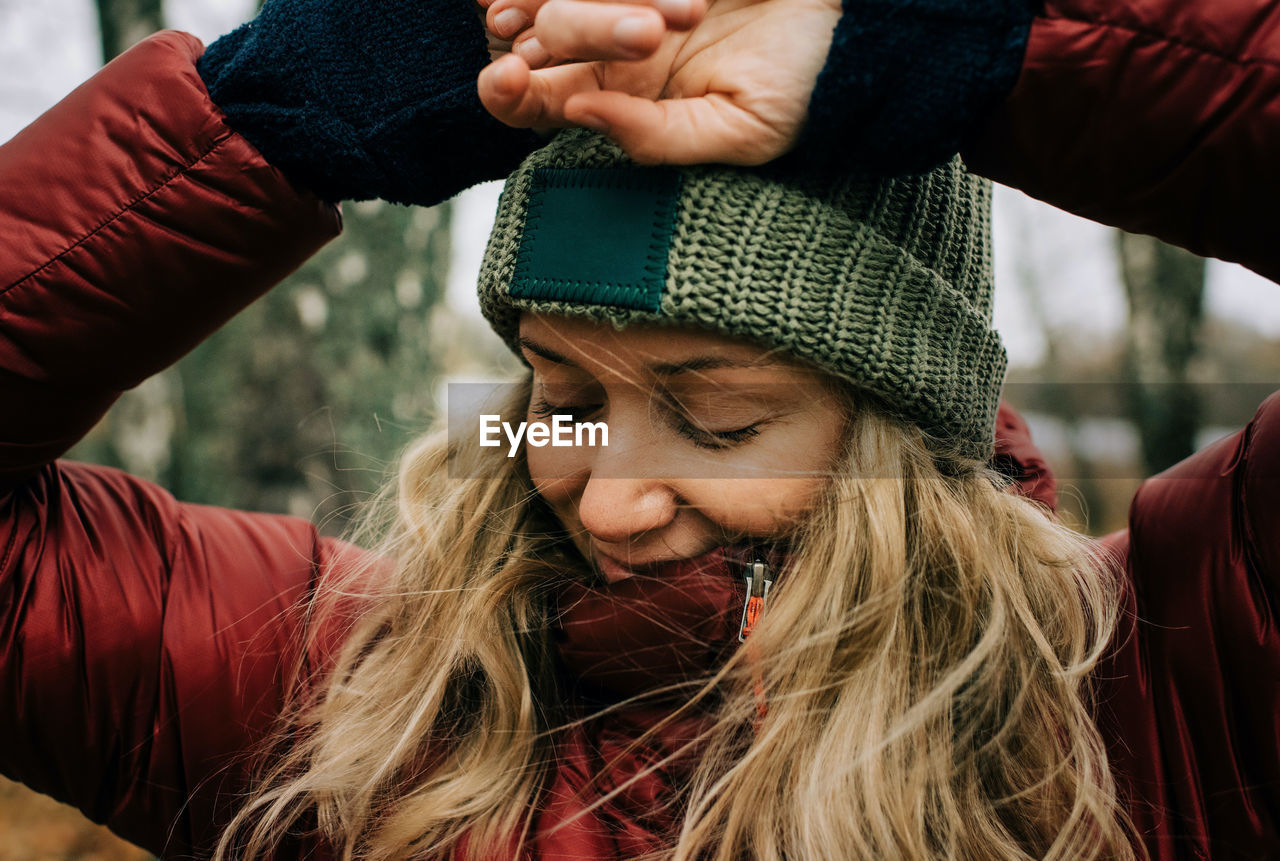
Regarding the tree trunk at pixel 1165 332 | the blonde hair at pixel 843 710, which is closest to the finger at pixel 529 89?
the blonde hair at pixel 843 710

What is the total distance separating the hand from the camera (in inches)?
44.5

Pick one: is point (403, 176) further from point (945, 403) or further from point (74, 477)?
point (945, 403)

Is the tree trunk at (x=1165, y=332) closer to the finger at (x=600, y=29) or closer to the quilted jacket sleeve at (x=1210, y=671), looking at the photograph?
the quilted jacket sleeve at (x=1210, y=671)

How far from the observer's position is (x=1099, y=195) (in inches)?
44.3

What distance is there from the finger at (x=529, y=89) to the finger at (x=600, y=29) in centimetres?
7

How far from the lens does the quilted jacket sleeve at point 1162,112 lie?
102 cm

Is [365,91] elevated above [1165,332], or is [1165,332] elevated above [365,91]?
[365,91]

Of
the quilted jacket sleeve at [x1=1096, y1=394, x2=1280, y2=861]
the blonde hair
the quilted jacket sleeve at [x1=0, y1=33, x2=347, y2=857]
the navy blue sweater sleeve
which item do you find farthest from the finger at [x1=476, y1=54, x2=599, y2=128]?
the quilted jacket sleeve at [x1=1096, y1=394, x2=1280, y2=861]

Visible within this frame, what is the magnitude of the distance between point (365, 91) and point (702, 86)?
65 centimetres

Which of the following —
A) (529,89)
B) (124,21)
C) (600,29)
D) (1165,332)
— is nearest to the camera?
(600,29)

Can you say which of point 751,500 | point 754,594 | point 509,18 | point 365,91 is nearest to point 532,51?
point 509,18

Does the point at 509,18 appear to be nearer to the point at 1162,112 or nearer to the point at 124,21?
the point at 1162,112

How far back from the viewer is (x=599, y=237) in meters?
1.27

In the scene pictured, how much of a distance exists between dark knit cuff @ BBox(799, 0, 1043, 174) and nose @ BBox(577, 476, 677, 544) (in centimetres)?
61
